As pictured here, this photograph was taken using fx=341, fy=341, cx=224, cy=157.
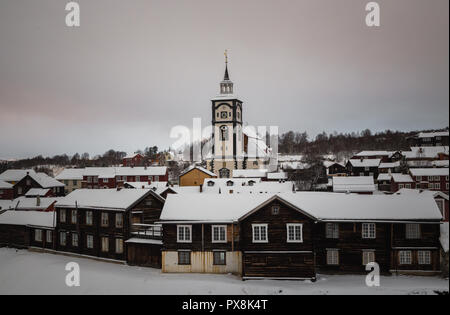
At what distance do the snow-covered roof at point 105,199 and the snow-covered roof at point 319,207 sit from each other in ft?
16.0

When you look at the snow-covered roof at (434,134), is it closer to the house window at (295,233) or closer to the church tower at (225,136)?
the house window at (295,233)

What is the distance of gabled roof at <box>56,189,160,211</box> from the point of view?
31.1 metres

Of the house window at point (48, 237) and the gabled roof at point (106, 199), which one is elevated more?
the gabled roof at point (106, 199)

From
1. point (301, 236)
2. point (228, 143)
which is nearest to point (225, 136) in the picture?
point (228, 143)

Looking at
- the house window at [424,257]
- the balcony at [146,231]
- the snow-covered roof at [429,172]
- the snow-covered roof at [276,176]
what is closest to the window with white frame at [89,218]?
the balcony at [146,231]

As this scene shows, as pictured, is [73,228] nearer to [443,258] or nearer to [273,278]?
[273,278]

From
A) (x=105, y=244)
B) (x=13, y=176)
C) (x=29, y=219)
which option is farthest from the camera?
(x=13, y=176)

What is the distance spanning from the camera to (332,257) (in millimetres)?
26141

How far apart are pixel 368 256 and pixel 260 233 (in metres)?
8.43

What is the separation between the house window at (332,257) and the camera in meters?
26.1

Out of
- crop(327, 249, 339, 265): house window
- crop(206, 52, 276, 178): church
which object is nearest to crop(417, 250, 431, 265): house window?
crop(327, 249, 339, 265): house window

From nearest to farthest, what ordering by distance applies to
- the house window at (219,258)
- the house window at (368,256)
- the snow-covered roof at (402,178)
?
the house window at (368,256) → the house window at (219,258) → the snow-covered roof at (402,178)

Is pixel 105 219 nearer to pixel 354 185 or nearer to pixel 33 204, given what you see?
pixel 33 204
